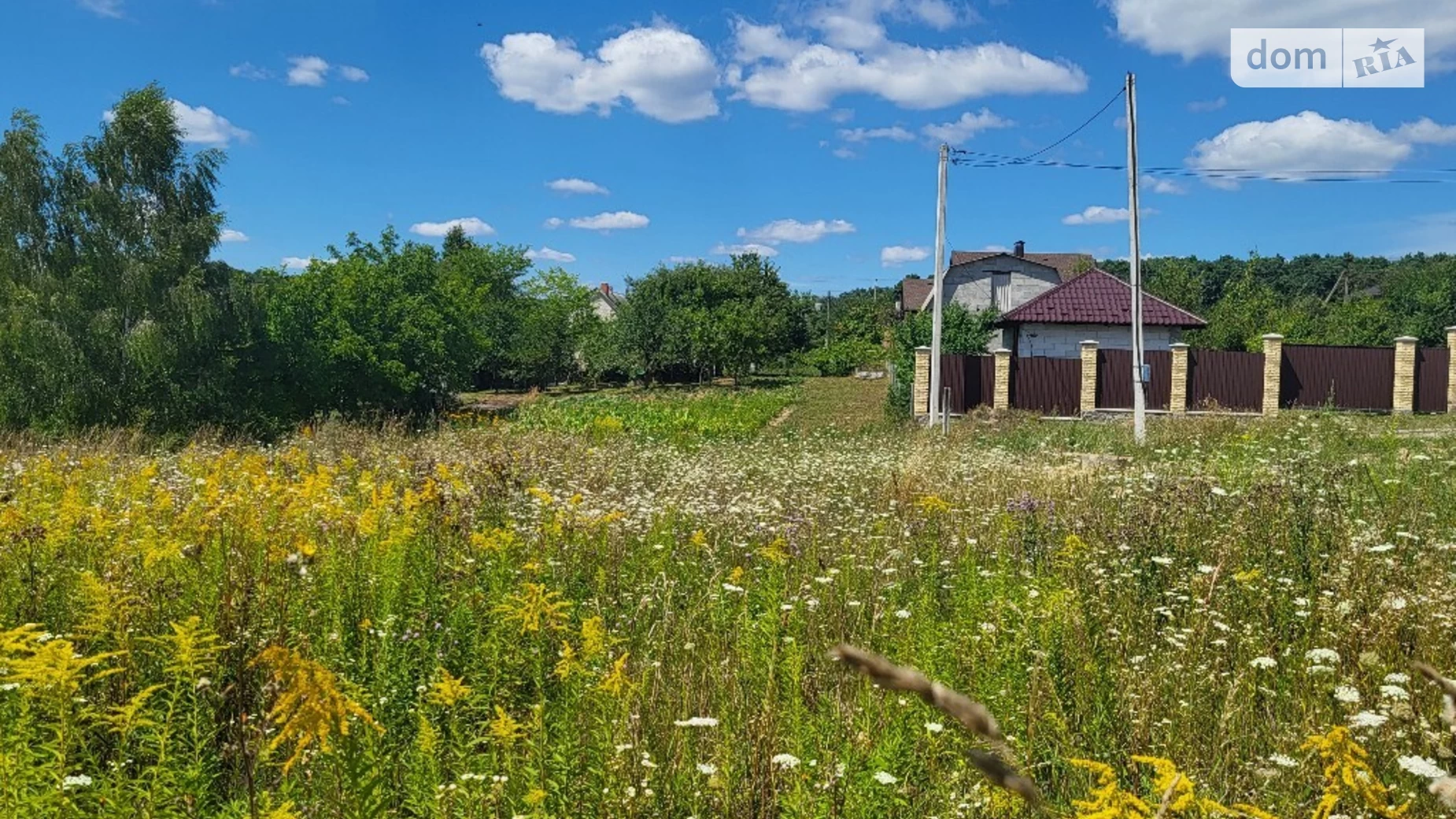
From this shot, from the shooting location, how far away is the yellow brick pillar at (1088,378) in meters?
24.3

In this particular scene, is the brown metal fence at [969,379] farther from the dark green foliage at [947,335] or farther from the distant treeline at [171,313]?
the distant treeline at [171,313]

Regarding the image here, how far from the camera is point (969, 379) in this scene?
24.7 meters

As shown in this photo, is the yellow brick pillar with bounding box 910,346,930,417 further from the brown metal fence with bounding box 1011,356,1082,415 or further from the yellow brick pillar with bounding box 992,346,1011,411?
the brown metal fence with bounding box 1011,356,1082,415

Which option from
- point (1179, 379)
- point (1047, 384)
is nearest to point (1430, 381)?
point (1179, 379)

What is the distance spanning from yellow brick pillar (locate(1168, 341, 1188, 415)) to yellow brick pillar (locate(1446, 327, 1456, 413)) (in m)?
6.69

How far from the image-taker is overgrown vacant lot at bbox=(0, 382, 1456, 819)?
2.48 m

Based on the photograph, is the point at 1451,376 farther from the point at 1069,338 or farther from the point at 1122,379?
the point at 1069,338

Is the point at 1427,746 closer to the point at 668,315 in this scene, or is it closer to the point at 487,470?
the point at 487,470

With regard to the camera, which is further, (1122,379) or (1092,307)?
(1092,307)

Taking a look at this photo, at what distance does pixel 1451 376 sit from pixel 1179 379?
23.8 feet

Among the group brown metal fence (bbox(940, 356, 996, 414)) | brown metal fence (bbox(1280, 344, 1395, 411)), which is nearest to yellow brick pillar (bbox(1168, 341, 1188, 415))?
brown metal fence (bbox(1280, 344, 1395, 411))

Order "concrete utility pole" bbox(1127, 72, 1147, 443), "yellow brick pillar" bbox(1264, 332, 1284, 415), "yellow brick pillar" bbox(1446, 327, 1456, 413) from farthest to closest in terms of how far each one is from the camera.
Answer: "yellow brick pillar" bbox(1264, 332, 1284, 415), "yellow brick pillar" bbox(1446, 327, 1456, 413), "concrete utility pole" bbox(1127, 72, 1147, 443)

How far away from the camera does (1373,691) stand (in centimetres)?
355

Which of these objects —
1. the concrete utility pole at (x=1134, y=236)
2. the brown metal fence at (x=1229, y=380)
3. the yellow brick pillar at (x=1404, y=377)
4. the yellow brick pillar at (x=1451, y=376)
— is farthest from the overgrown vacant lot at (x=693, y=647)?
the yellow brick pillar at (x=1451, y=376)
